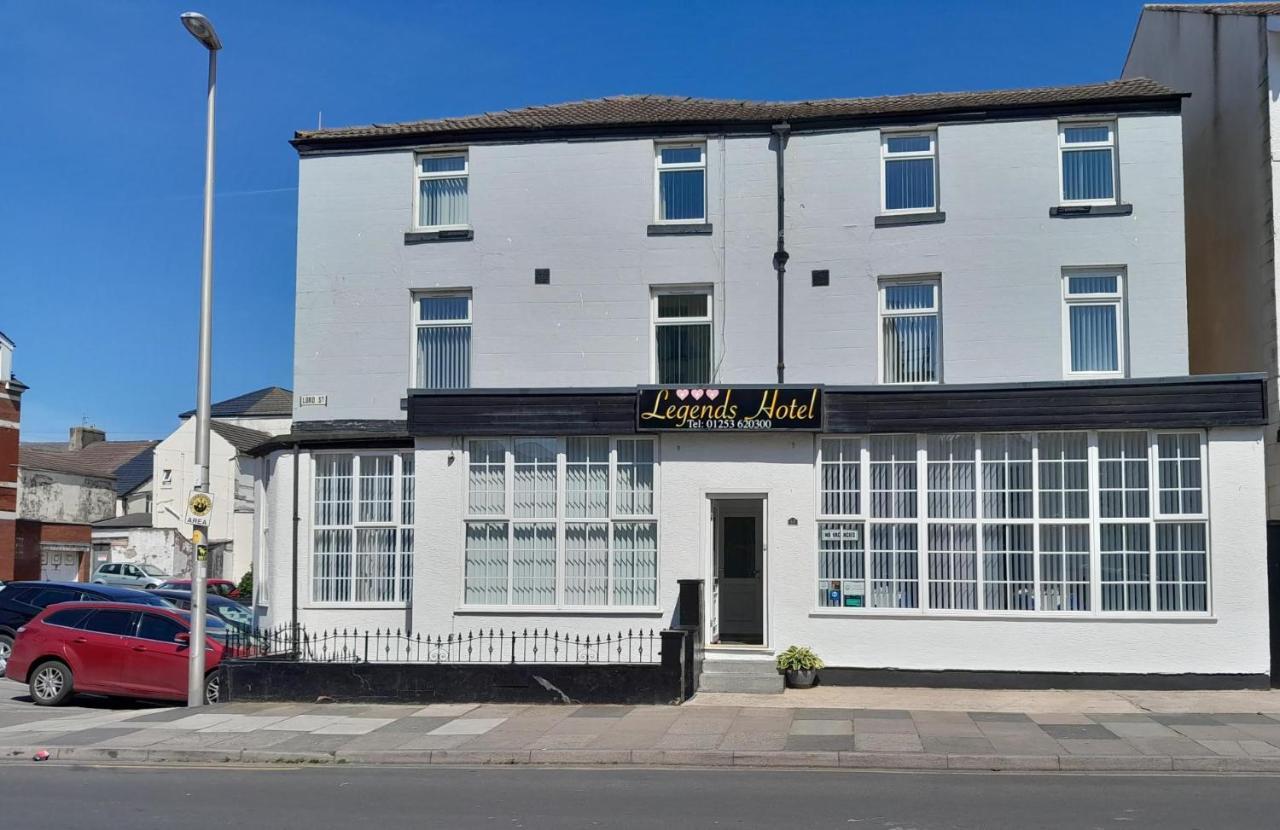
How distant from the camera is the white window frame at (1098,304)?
18.7 metres

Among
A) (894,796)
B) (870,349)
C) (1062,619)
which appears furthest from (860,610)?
(894,796)

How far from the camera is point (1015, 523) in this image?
17250 millimetres

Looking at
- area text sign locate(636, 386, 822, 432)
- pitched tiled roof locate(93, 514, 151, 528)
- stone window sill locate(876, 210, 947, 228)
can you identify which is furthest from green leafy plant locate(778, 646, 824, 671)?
pitched tiled roof locate(93, 514, 151, 528)

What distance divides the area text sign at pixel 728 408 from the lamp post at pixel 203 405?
6142 millimetres

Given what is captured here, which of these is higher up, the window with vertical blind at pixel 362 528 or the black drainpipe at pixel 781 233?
the black drainpipe at pixel 781 233

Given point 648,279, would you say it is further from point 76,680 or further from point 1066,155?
point 76,680

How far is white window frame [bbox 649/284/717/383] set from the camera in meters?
19.7

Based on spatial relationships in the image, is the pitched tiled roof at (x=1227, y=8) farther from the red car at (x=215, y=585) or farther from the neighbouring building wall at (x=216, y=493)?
the neighbouring building wall at (x=216, y=493)

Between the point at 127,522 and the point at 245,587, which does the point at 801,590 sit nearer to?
the point at 245,587

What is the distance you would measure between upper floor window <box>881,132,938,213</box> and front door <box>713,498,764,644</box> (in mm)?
5584

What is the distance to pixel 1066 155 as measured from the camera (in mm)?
19219

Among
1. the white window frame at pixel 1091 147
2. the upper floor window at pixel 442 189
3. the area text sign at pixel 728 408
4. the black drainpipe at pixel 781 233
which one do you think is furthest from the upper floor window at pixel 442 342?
the white window frame at pixel 1091 147

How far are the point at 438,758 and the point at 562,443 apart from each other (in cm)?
646

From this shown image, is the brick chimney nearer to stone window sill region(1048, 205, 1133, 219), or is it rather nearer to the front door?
the front door
